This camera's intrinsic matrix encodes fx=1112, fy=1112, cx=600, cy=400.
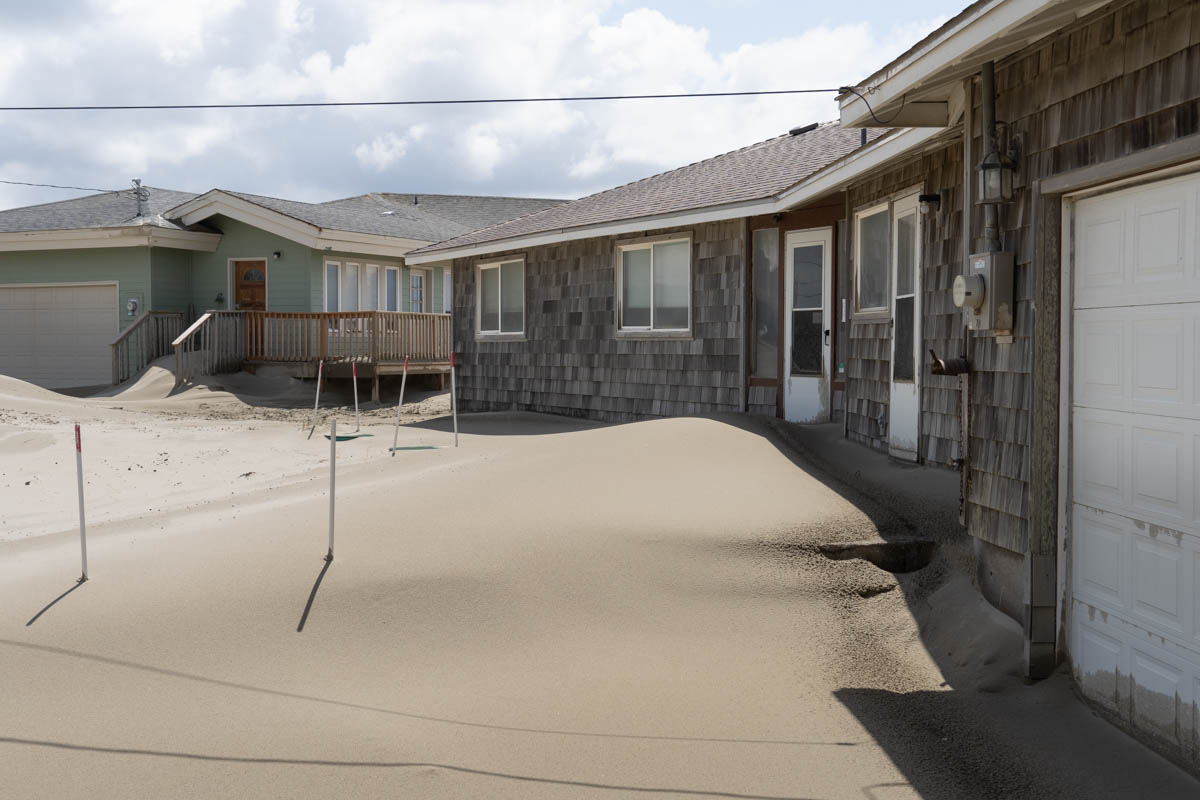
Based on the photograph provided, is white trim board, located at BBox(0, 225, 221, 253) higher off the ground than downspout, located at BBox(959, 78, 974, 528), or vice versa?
white trim board, located at BBox(0, 225, 221, 253)

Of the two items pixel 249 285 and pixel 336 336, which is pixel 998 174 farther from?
pixel 249 285

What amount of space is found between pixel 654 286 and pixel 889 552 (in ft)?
27.9

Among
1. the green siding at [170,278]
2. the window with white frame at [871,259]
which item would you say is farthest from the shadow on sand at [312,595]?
the green siding at [170,278]

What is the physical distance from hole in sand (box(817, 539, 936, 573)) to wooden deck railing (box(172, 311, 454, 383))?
53.3ft

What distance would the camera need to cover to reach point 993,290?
5.77m

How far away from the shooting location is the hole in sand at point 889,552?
7.45m

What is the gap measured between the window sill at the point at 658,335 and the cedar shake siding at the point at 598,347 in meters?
0.04

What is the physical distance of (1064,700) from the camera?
5.18m

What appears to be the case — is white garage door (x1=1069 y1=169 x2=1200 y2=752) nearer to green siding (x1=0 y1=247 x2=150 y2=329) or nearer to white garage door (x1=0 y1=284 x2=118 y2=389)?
green siding (x1=0 y1=247 x2=150 y2=329)

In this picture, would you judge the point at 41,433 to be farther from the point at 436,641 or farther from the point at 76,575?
the point at 436,641

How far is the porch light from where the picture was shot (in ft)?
19.1

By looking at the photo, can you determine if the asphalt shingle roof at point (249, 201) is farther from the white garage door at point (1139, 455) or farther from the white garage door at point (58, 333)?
the white garage door at point (1139, 455)

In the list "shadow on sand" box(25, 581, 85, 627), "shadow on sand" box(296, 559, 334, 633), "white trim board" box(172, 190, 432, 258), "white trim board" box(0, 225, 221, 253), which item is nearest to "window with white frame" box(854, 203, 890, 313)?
"shadow on sand" box(296, 559, 334, 633)

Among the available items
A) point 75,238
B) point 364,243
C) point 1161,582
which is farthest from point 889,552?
point 75,238
